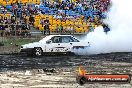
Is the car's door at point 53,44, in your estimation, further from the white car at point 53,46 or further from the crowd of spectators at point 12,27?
the crowd of spectators at point 12,27

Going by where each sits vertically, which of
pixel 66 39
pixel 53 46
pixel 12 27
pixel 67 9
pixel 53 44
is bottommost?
pixel 53 46

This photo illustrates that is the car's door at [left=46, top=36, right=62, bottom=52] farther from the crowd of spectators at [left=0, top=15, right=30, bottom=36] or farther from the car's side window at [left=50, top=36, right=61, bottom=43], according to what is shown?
the crowd of spectators at [left=0, top=15, right=30, bottom=36]

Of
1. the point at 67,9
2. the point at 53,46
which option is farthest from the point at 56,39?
the point at 67,9

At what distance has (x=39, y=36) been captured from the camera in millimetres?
30672

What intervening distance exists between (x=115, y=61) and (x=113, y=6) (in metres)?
12.5


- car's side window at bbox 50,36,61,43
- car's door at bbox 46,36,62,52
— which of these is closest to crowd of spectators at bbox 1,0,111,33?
car's side window at bbox 50,36,61,43

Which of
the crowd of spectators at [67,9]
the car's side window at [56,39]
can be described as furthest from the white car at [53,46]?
the crowd of spectators at [67,9]

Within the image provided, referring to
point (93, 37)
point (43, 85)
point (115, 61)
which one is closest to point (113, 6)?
point (93, 37)

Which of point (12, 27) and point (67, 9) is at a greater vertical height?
point (67, 9)

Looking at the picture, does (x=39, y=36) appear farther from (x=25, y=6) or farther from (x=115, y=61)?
(x=115, y=61)

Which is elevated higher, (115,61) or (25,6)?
(25,6)

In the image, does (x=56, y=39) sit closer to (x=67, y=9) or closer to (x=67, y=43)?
(x=67, y=43)

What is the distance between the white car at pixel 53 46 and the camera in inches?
968

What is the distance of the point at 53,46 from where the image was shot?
81.1 ft
